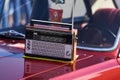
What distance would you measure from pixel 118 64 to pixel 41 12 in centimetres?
97

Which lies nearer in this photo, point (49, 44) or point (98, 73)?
point (98, 73)

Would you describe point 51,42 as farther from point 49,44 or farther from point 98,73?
point 98,73

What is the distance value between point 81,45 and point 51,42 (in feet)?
1.73

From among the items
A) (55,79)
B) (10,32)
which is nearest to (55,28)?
(55,79)

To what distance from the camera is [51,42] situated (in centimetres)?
315

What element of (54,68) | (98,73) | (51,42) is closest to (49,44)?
(51,42)

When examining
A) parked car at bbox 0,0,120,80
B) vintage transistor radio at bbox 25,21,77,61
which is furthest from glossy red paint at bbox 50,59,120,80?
vintage transistor radio at bbox 25,21,77,61

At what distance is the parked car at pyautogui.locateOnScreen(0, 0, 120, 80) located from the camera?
9.82 feet

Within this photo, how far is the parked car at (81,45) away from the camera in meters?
2.99

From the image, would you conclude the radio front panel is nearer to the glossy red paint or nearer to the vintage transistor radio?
the vintage transistor radio

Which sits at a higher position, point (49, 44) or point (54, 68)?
point (49, 44)

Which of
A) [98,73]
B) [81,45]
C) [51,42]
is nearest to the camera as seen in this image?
[98,73]

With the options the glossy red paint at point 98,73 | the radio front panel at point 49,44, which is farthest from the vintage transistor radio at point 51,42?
the glossy red paint at point 98,73

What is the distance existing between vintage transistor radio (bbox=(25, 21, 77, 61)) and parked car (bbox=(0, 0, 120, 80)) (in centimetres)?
6
